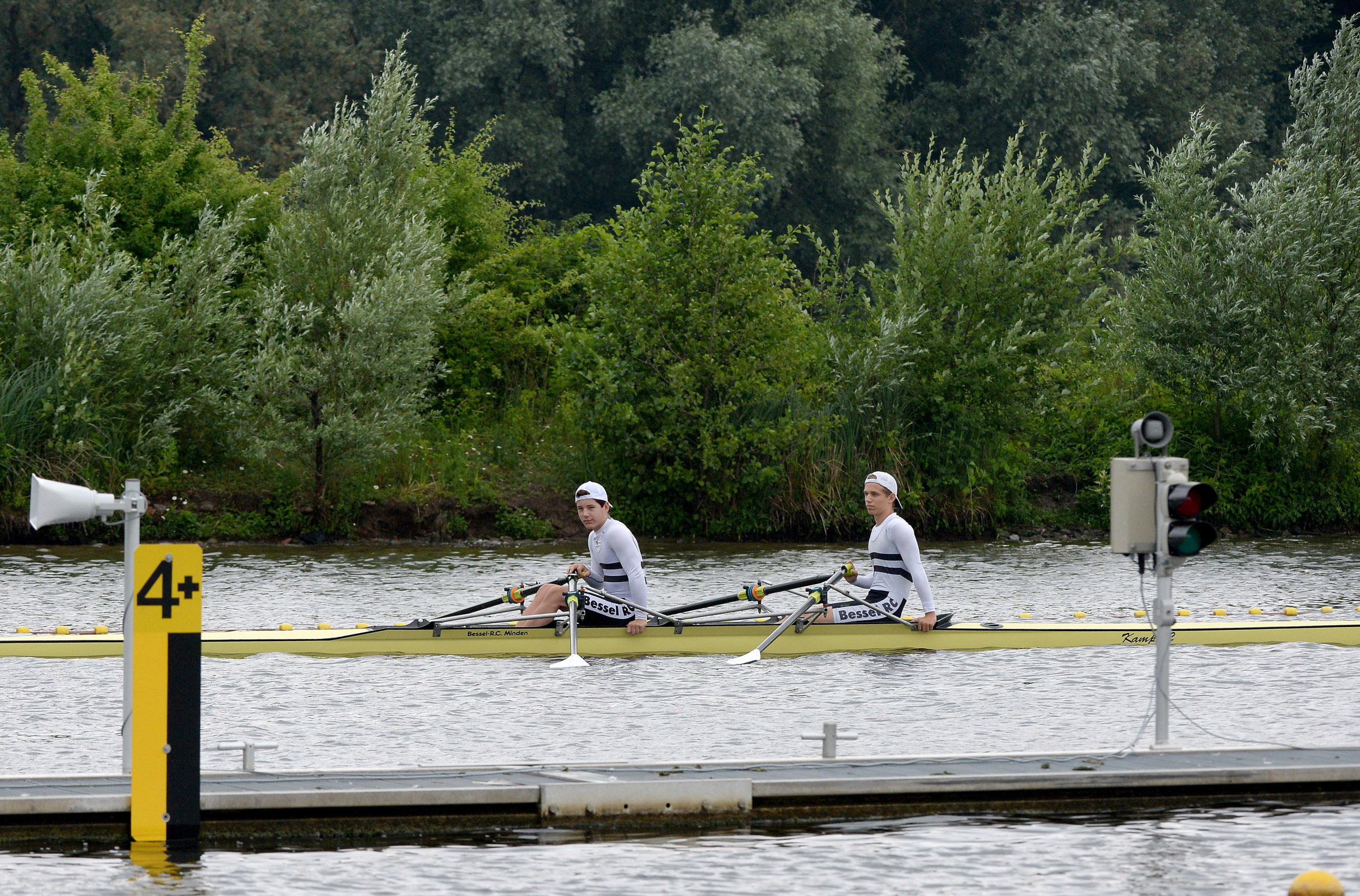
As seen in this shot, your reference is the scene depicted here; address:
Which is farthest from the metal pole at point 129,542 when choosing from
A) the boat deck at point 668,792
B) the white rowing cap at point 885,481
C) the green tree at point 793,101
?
the green tree at point 793,101

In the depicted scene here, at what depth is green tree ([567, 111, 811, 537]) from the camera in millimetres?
27859

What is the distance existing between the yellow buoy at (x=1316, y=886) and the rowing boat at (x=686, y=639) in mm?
7533

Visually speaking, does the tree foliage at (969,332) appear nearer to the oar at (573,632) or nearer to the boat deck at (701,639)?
the boat deck at (701,639)

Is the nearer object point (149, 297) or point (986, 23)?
point (149, 297)

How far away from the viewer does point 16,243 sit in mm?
27250

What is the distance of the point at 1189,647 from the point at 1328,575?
8.27 m

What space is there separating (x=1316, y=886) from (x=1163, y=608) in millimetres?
2477

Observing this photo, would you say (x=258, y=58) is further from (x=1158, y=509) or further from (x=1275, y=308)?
(x=1158, y=509)

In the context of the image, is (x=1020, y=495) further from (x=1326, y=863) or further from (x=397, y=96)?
(x=1326, y=863)

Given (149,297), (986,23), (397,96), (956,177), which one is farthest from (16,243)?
(986,23)

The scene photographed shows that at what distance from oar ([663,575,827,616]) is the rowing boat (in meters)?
0.26

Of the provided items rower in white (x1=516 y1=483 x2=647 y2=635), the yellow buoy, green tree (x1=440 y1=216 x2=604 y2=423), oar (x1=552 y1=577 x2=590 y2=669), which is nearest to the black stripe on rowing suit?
the yellow buoy

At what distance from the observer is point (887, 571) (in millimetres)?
14664

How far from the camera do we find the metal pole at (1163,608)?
8.87m
